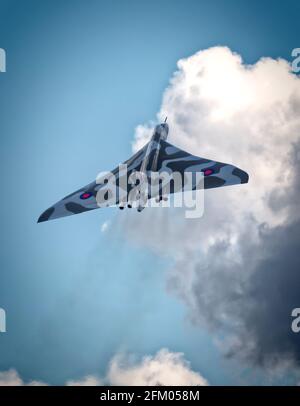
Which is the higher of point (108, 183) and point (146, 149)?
point (146, 149)

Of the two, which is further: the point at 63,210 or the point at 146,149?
the point at 146,149

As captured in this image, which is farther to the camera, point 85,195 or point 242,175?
point 85,195

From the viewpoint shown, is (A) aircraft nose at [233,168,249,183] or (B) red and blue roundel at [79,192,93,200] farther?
(B) red and blue roundel at [79,192,93,200]

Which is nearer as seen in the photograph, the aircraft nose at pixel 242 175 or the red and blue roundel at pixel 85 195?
the aircraft nose at pixel 242 175
